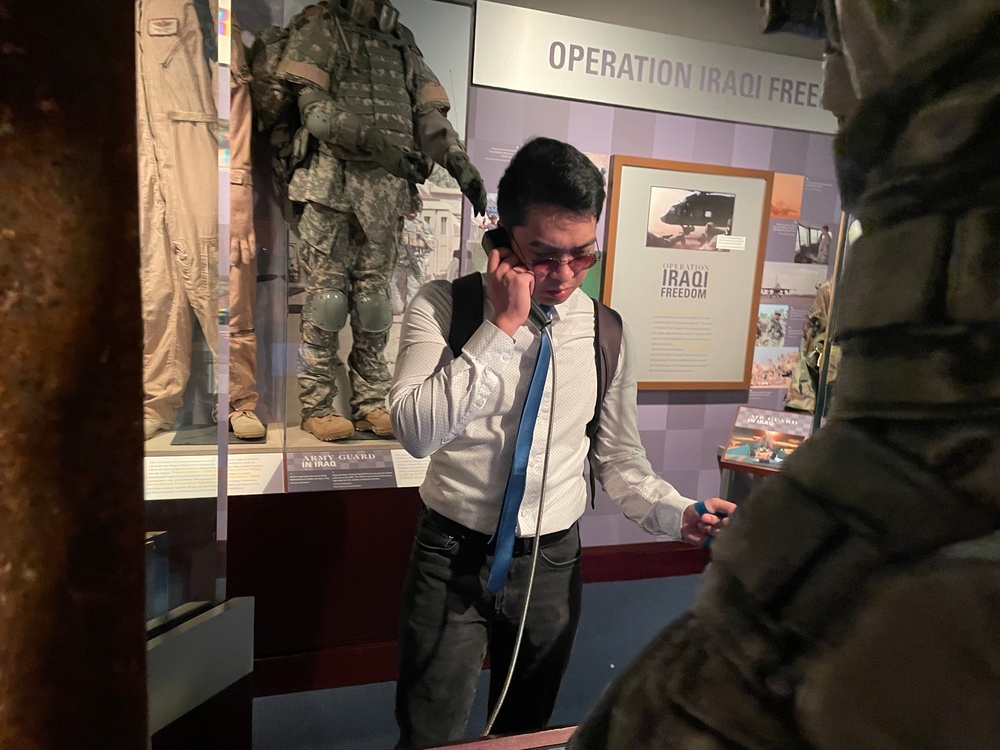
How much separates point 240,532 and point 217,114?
1.13 meters

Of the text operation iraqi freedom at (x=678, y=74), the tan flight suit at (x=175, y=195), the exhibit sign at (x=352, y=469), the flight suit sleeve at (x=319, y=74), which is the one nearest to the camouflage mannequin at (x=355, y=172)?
the flight suit sleeve at (x=319, y=74)

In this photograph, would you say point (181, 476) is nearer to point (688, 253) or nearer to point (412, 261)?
point (688, 253)

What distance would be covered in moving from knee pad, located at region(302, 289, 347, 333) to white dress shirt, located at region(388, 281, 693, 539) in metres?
0.78

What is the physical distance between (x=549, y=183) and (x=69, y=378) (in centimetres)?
58

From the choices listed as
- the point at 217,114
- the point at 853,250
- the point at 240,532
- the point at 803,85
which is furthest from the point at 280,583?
the point at 803,85

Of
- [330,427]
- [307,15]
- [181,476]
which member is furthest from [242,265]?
[181,476]

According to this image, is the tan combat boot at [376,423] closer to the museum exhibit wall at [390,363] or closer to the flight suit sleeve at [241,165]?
the museum exhibit wall at [390,363]

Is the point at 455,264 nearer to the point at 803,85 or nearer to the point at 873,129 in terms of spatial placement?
the point at 803,85

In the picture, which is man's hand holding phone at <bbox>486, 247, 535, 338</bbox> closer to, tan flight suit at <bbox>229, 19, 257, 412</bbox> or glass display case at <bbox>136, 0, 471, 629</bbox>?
glass display case at <bbox>136, 0, 471, 629</bbox>

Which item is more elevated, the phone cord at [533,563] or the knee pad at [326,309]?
the knee pad at [326,309]

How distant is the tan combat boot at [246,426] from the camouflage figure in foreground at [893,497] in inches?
59.4

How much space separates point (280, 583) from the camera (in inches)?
55.2

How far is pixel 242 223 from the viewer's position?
64.2 inches

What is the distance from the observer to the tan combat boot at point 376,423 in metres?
1.61
